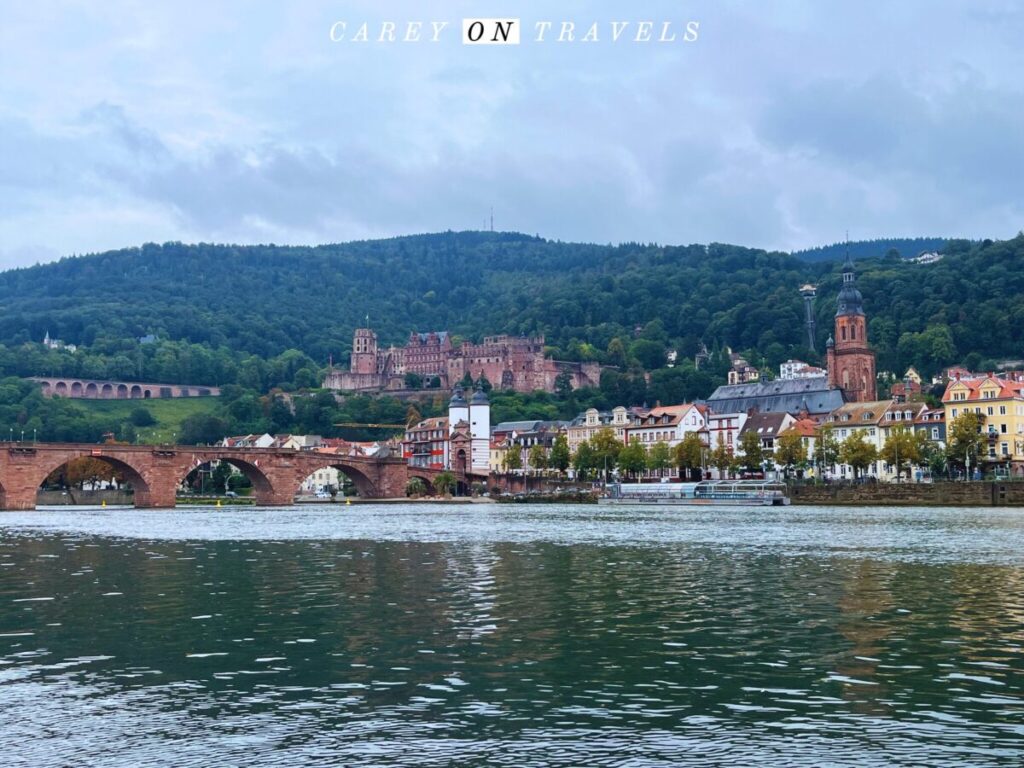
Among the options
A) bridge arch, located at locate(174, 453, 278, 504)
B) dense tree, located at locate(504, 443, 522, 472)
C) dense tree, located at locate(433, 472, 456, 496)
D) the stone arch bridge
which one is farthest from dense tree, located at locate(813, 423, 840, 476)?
bridge arch, located at locate(174, 453, 278, 504)

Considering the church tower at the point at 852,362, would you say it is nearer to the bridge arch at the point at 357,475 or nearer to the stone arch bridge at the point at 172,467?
the stone arch bridge at the point at 172,467

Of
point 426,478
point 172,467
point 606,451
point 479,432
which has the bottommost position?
point 426,478

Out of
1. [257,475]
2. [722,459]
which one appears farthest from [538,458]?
[257,475]

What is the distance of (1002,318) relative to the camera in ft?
561

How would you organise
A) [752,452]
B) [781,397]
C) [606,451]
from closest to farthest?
[752,452]
[606,451]
[781,397]

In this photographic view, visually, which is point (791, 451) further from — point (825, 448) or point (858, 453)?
point (858, 453)

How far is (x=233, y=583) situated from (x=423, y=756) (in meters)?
17.9

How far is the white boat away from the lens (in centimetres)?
9631

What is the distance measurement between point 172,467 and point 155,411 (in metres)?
95.3

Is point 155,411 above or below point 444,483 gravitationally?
above

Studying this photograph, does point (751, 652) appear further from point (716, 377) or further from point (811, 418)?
point (716, 377)

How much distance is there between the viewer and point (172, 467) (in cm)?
9950

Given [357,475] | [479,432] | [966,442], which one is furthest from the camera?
[479,432]

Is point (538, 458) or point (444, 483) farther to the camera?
point (538, 458)
